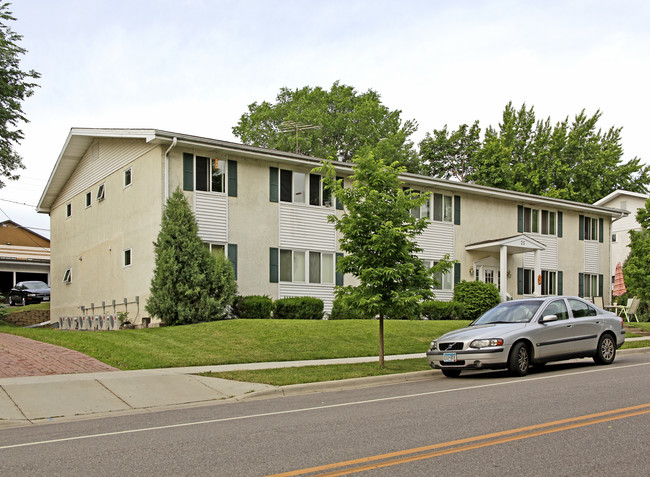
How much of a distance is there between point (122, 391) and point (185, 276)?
32.9 feet

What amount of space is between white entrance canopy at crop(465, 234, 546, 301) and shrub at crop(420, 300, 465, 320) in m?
3.39

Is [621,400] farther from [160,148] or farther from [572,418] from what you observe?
[160,148]

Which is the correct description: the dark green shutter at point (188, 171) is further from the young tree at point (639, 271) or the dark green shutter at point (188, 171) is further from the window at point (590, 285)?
the window at point (590, 285)

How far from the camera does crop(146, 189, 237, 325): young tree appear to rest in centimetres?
2161

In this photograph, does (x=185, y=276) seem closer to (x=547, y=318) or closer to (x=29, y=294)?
(x=547, y=318)

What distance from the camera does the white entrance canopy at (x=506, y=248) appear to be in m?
29.4

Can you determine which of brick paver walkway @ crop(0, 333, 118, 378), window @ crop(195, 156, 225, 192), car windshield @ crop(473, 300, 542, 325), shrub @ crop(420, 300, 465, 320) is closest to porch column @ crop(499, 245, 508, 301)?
shrub @ crop(420, 300, 465, 320)

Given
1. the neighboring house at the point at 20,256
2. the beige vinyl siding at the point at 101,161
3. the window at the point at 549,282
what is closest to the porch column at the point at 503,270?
the window at the point at 549,282

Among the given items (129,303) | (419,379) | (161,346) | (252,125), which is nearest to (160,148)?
(129,303)

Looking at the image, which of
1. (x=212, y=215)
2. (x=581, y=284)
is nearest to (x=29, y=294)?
(x=212, y=215)

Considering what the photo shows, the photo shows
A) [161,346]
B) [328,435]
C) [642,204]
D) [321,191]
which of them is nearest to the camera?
[328,435]

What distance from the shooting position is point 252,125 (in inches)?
2186

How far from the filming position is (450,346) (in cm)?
1331

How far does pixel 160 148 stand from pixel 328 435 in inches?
671
